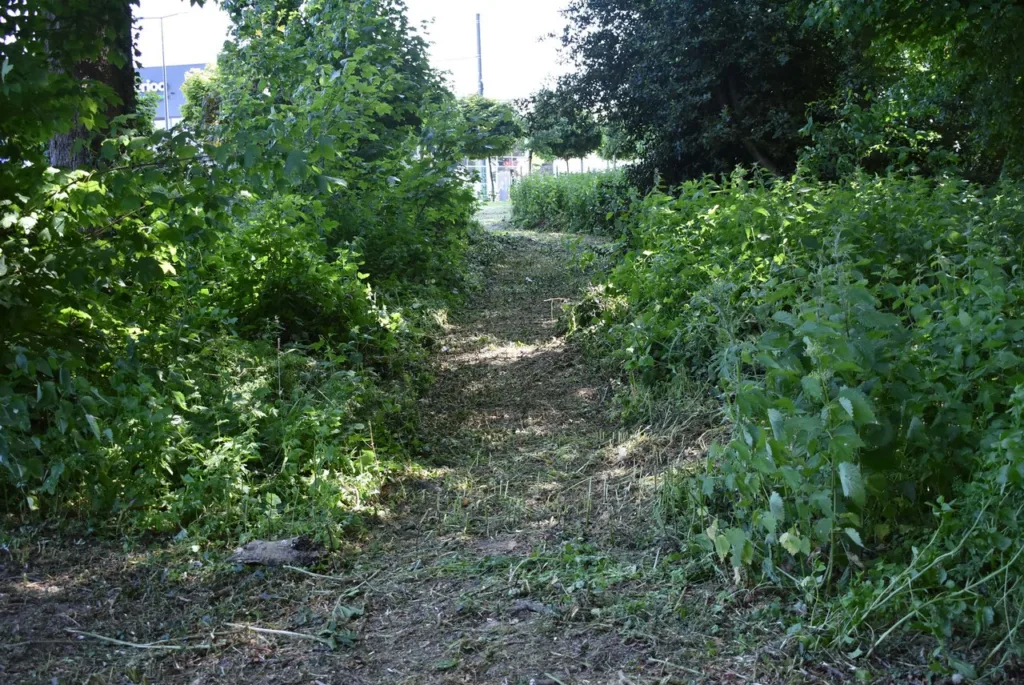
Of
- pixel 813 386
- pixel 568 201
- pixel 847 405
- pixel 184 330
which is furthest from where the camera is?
pixel 568 201

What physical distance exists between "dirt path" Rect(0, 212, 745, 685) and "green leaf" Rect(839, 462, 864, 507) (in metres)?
0.61

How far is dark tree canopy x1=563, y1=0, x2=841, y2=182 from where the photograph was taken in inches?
432

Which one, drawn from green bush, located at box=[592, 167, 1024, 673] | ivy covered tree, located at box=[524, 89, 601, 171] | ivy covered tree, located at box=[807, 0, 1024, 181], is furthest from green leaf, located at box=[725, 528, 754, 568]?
ivy covered tree, located at box=[524, 89, 601, 171]

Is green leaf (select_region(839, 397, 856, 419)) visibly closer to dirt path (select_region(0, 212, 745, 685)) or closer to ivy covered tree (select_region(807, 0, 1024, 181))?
dirt path (select_region(0, 212, 745, 685))

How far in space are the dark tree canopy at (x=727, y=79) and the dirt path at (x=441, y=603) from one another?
7157 millimetres

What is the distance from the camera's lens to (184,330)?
4.92 metres

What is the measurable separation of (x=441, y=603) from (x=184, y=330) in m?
2.37

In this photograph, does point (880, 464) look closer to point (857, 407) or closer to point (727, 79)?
point (857, 407)

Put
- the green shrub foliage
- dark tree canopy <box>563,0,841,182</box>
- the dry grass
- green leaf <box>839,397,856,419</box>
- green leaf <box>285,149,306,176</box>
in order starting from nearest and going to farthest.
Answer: green leaf <box>839,397,856,419</box>
the dry grass
green leaf <box>285,149,306,176</box>
the green shrub foliage
dark tree canopy <box>563,0,841,182</box>

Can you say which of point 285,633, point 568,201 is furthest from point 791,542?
point 568,201

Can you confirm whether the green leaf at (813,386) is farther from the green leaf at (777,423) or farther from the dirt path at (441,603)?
the dirt path at (441,603)

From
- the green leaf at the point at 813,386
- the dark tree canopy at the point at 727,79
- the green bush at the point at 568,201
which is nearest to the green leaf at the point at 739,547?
the green leaf at the point at 813,386

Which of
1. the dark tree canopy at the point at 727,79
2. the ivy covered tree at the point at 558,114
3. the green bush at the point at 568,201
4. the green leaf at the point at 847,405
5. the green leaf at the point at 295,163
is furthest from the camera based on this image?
the green bush at the point at 568,201

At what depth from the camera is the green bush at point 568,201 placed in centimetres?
1479
